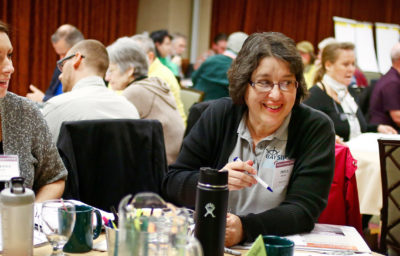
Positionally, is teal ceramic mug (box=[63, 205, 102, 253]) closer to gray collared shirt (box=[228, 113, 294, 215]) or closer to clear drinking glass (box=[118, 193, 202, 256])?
clear drinking glass (box=[118, 193, 202, 256])

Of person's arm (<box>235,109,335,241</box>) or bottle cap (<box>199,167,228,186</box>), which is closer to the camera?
bottle cap (<box>199,167,228,186</box>)

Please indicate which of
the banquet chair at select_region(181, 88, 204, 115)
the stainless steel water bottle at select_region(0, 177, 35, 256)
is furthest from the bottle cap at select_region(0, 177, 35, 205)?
the banquet chair at select_region(181, 88, 204, 115)

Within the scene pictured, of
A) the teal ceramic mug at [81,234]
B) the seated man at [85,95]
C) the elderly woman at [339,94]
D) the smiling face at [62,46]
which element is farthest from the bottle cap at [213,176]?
the smiling face at [62,46]

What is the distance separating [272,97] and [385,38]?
29.8 ft

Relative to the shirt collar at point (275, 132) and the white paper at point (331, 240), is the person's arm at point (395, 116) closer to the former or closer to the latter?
the shirt collar at point (275, 132)

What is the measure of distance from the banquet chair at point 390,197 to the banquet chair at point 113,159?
1.01 m

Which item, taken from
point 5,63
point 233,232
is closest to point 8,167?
point 5,63

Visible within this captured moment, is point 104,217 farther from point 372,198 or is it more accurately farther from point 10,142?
point 372,198

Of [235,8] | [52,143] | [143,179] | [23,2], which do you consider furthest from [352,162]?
[235,8]

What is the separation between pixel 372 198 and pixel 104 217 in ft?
7.16

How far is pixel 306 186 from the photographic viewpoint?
1830 mm

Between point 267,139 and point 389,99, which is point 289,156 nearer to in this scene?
point 267,139

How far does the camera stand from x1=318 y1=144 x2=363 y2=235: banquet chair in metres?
Answer: 2.13

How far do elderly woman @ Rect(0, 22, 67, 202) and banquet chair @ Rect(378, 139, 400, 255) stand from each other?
1.41 m
